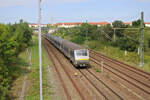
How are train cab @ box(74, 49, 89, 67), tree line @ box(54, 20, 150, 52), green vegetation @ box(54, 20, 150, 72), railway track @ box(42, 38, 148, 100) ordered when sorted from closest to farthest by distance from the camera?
railway track @ box(42, 38, 148, 100) < train cab @ box(74, 49, 89, 67) < green vegetation @ box(54, 20, 150, 72) < tree line @ box(54, 20, 150, 52)

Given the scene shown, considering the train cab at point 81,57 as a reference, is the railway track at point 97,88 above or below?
below

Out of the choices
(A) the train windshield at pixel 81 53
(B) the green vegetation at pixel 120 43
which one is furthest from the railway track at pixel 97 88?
(B) the green vegetation at pixel 120 43

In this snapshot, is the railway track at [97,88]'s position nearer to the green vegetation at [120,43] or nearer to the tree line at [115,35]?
the green vegetation at [120,43]

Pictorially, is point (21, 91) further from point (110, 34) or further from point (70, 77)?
point (110, 34)

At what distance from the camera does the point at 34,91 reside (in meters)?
15.8

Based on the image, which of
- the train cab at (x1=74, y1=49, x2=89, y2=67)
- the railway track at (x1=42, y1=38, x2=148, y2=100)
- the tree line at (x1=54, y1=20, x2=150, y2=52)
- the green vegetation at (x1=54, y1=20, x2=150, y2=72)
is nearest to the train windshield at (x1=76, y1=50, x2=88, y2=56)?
the train cab at (x1=74, y1=49, x2=89, y2=67)

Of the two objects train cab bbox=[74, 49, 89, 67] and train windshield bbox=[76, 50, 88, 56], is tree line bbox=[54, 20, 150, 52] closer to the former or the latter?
train windshield bbox=[76, 50, 88, 56]

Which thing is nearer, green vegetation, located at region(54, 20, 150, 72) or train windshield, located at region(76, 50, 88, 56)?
train windshield, located at region(76, 50, 88, 56)

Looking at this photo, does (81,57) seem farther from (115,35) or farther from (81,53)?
(115,35)

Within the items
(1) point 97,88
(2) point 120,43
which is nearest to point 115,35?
(2) point 120,43

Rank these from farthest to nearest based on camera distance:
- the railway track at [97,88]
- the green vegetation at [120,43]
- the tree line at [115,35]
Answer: the tree line at [115,35]
the green vegetation at [120,43]
the railway track at [97,88]

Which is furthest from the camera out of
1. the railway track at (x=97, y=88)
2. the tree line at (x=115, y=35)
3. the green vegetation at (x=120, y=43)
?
the tree line at (x=115, y=35)

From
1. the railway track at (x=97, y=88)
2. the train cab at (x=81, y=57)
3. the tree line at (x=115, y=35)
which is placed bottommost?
the railway track at (x=97, y=88)

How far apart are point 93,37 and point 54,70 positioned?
131ft
